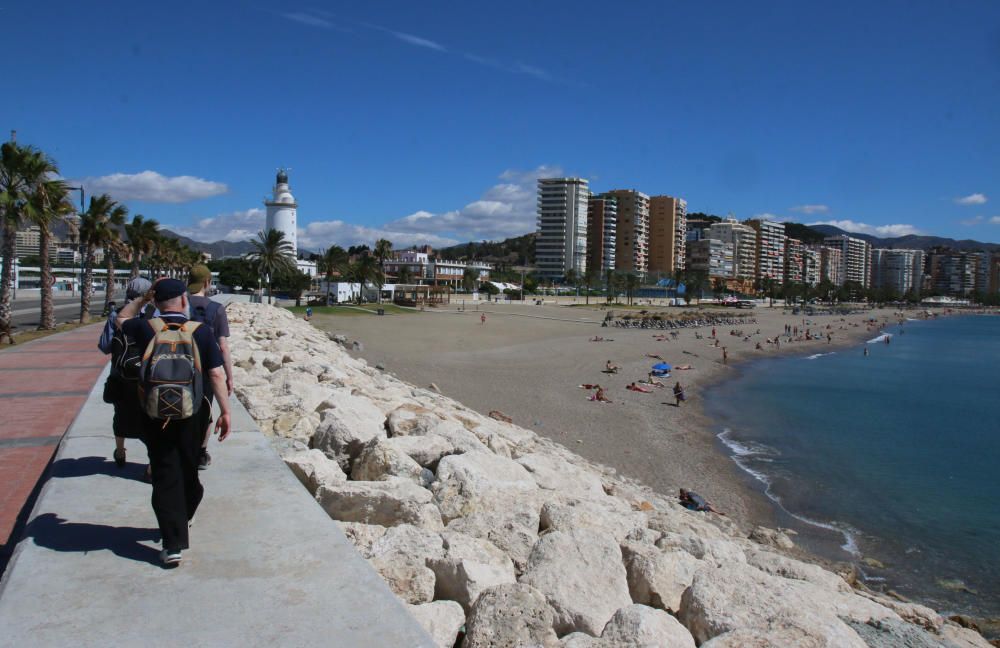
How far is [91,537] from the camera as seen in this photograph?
10.6ft

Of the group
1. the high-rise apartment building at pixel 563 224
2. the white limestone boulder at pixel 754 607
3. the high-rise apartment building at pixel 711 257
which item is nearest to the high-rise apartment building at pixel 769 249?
the high-rise apartment building at pixel 711 257

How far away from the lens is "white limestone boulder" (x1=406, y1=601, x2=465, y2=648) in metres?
3.31

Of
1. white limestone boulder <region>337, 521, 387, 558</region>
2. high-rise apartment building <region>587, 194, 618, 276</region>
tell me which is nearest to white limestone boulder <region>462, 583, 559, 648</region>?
white limestone boulder <region>337, 521, 387, 558</region>

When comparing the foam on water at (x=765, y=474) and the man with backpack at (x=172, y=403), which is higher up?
the man with backpack at (x=172, y=403)

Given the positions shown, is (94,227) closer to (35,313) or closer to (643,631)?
(35,313)

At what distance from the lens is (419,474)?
5.65 metres

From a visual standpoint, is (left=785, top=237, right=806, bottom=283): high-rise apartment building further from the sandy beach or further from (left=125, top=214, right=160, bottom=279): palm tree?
(left=125, top=214, right=160, bottom=279): palm tree

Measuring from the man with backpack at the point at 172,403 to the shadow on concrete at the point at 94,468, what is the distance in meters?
1.09

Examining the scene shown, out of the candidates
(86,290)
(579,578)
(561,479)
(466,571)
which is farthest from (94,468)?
(86,290)

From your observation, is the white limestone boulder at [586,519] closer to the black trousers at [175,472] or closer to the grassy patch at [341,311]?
the black trousers at [175,472]

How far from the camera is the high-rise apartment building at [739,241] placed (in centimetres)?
17500

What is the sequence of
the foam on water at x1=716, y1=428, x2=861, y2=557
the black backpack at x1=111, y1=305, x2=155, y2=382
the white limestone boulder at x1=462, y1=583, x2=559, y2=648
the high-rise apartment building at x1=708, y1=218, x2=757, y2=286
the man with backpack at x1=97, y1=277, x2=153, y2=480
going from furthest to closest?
the high-rise apartment building at x1=708, y1=218, x2=757, y2=286
the foam on water at x1=716, y1=428, x2=861, y2=557
the man with backpack at x1=97, y1=277, x2=153, y2=480
the black backpack at x1=111, y1=305, x2=155, y2=382
the white limestone boulder at x1=462, y1=583, x2=559, y2=648

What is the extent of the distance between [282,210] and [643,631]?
77149mm

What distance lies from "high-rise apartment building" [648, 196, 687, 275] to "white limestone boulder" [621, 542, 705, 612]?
15725 centimetres
